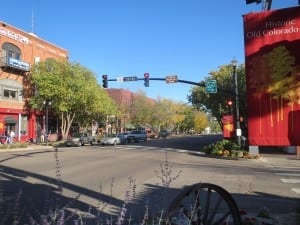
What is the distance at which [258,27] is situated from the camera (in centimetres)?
712

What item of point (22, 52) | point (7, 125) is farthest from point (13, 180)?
point (22, 52)

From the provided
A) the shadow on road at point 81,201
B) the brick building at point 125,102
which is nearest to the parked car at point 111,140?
the shadow on road at point 81,201

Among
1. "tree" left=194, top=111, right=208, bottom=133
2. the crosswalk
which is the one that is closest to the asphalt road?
the crosswalk

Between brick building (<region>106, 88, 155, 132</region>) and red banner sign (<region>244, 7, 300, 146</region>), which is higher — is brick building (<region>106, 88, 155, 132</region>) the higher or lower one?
the higher one

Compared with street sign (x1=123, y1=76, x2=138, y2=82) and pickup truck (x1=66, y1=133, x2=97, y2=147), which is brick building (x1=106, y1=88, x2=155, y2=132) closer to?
pickup truck (x1=66, y1=133, x2=97, y2=147)

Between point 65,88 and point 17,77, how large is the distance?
21.0ft

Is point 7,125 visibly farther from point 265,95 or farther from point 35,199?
point 265,95

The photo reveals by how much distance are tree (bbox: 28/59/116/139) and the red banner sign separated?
2004 inches

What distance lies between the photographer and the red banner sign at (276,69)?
22.8ft

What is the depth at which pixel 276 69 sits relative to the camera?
706cm

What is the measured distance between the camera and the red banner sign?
22.8ft

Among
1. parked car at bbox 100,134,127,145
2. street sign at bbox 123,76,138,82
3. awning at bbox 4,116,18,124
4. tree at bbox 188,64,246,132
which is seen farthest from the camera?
tree at bbox 188,64,246,132

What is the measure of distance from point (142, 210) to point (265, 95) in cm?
416

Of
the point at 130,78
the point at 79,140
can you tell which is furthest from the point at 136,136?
the point at 130,78
